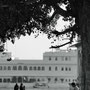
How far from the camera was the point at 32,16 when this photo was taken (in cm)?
1405

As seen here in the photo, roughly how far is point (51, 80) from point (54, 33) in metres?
73.8

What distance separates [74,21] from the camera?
14609mm

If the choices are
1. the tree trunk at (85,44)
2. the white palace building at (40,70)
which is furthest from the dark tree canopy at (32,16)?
the white palace building at (40,70)

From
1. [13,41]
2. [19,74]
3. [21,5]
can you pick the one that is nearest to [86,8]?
[21,5]

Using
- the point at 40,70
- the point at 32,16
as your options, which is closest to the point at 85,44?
the point at 32,16

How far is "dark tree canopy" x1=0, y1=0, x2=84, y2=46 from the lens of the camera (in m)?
12.3

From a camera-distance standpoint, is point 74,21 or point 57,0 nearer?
point 57,0

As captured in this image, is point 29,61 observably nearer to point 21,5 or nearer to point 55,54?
point 55,54

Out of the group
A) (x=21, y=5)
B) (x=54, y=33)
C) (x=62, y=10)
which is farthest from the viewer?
(x=54, y=33)

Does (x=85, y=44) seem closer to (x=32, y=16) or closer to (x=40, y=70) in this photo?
(x=32, y=16)

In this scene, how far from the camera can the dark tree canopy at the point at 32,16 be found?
12276 mm

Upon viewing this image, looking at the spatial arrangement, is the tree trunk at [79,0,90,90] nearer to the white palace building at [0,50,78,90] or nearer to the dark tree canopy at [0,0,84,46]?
the dark tree canopy at [0,0,84,46]

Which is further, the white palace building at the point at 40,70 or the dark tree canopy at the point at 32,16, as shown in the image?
the white palace building at the point at 40,70

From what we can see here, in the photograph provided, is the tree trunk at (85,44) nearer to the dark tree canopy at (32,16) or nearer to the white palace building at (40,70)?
the dark tree canopy at (32,16)
